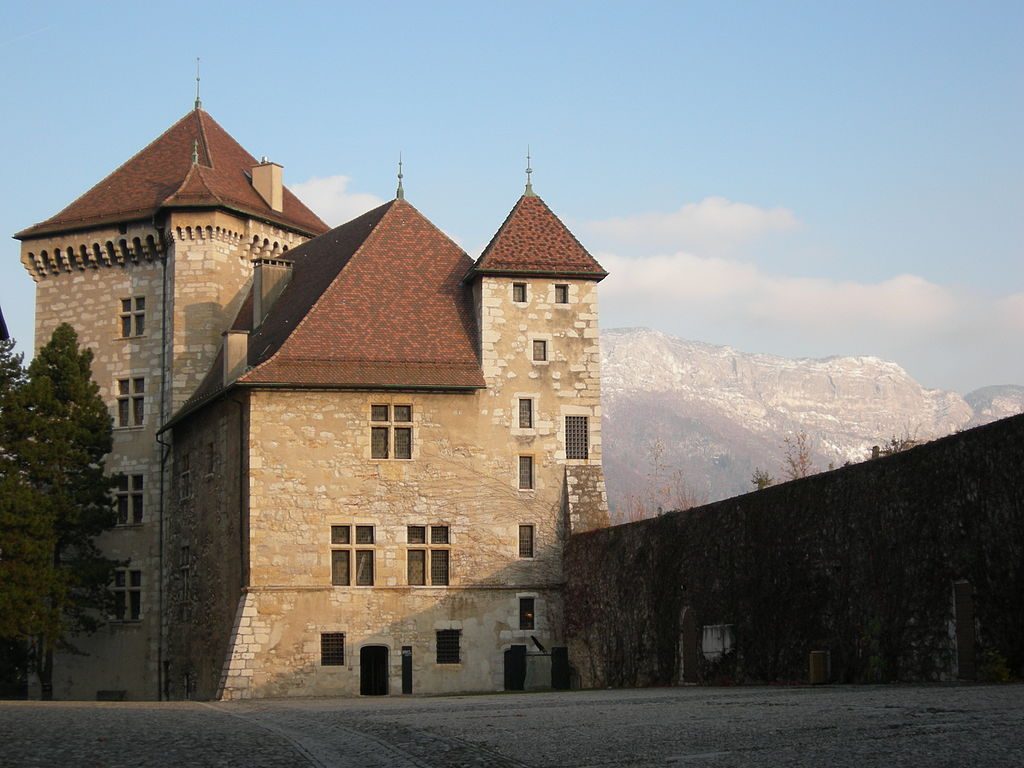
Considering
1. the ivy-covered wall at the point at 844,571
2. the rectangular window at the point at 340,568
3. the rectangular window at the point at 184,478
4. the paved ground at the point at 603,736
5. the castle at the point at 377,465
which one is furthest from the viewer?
the rectangular window at the point at 184,478

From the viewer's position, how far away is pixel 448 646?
121 feet

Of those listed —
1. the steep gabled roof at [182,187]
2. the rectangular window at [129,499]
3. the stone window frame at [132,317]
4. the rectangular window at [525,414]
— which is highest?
the steep gabled roof at [182,187]

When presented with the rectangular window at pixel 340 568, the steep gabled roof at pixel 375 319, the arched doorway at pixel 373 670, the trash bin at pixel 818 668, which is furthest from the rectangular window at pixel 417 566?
the trash bin at pixel 818 668

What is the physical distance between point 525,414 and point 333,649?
7.97 metres

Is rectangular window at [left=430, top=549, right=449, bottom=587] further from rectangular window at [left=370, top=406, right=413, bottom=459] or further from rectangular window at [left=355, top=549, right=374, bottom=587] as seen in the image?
rectangular window at [left=370, top=406, right=413, bottom=459]

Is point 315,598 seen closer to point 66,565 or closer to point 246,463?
point 246,463

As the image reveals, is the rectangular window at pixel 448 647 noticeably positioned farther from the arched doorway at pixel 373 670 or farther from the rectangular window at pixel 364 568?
the rectangular window at pixel 364 568

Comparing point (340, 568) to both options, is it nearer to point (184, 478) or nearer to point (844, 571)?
point (184, 478)

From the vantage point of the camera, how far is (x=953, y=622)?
19.9 meters

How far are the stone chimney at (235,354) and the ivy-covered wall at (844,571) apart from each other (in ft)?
38.9

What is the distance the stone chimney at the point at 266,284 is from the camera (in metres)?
43.2

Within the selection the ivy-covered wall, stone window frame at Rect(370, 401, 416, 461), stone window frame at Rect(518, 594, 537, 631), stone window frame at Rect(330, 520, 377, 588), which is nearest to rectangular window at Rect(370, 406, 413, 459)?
stone window frame at Rect(370, 401, 416, 461)

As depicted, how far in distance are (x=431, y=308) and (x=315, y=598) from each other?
340 inches

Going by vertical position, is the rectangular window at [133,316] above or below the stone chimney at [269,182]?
below
